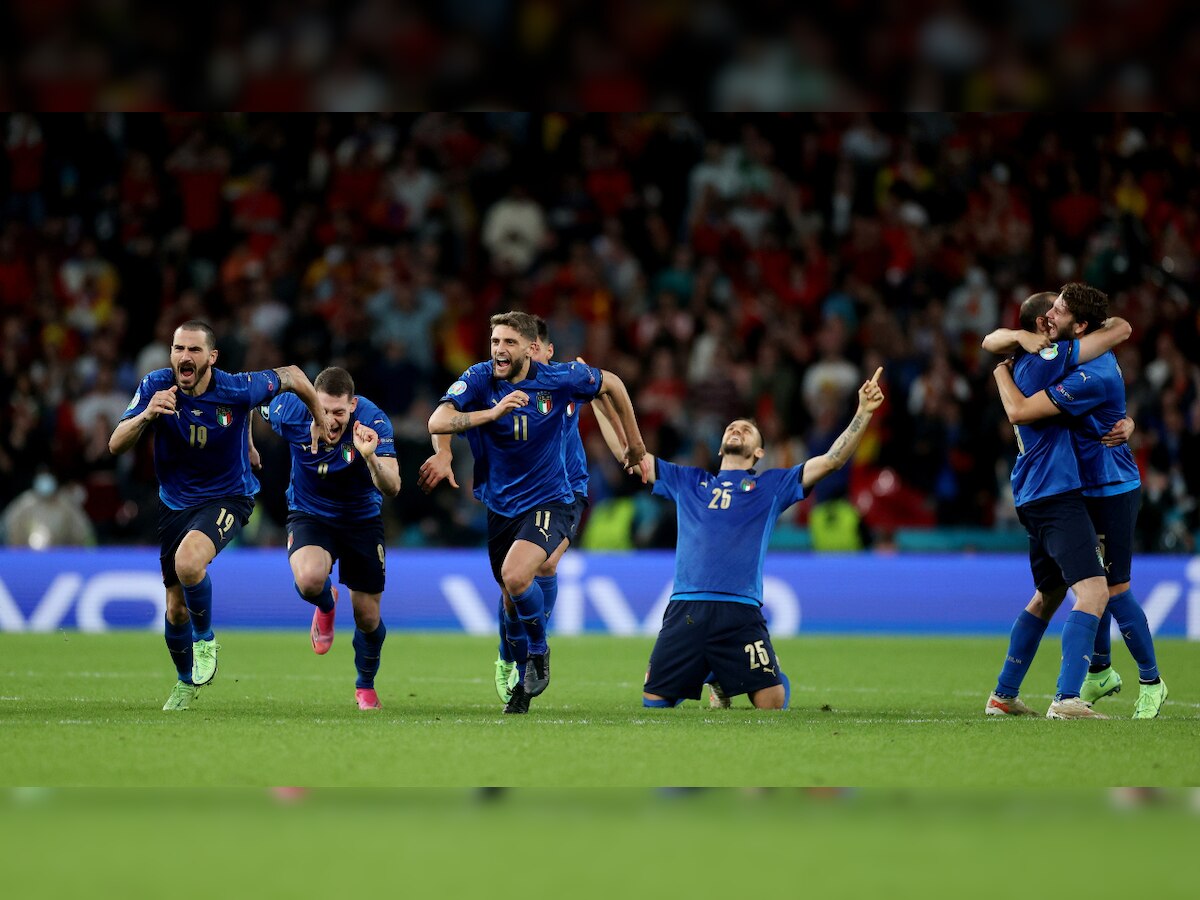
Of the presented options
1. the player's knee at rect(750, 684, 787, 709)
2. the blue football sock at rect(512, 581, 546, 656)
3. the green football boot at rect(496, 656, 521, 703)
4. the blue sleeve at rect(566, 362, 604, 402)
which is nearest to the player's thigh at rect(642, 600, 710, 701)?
the player's knee at rect(750, 684, 787, 709)

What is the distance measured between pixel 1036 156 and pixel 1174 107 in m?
15.3

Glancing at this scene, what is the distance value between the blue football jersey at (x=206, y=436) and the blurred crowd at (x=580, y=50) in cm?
437

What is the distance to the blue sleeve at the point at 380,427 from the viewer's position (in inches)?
374

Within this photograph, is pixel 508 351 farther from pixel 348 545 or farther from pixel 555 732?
pixel 555 732

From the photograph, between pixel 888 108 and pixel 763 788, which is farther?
pixel 763 788

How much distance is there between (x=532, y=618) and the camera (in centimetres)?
905

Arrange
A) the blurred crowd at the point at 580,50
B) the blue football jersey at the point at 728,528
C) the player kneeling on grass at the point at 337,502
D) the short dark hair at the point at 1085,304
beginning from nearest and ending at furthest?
the blurred crowd at the point at 580,50, the short dark hair at the point at 1085,304, the blue football jersey at the point at 728,528, the player kneeling on grass at the point at 337,502

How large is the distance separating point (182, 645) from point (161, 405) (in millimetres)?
1409

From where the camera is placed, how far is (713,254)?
65.7 feet

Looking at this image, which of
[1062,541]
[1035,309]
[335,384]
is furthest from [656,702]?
[1035,309]

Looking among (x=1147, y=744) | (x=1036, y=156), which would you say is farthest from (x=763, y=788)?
(x=1036, y=156)

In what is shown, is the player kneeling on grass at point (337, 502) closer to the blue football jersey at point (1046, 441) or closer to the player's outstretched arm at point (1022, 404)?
the player's outstretched arm at point (1022, 404)

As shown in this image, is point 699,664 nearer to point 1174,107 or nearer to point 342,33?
point 1174,107

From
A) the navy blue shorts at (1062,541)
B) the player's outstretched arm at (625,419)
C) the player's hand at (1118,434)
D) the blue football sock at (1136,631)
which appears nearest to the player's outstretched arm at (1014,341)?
the player's hand at (1118,434)
